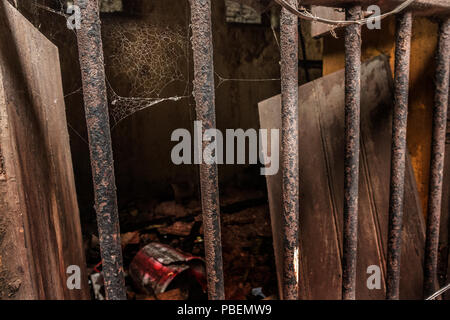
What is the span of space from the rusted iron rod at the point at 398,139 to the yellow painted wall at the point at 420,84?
0.72m

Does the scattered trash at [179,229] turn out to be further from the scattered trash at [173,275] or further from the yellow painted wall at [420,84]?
the yellow painted wall at [420,84]

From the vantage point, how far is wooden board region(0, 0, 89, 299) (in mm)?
881

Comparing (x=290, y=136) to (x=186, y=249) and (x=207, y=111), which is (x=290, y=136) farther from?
(x=186, y=249)

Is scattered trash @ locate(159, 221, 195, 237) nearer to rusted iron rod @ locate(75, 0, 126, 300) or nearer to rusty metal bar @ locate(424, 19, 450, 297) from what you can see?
rusty metal bar @ locate(424, 19, 450, 297)

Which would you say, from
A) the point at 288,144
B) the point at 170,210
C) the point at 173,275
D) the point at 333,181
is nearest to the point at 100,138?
the point at 288,144

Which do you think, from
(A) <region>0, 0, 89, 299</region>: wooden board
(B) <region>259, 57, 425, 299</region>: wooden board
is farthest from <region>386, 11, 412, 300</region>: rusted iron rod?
(A) <region>0, 0, 89, 299</region>: wooden board

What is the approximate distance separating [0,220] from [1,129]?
0.30 m

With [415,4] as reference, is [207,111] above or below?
below

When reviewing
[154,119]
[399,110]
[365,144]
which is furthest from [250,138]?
[399,110]

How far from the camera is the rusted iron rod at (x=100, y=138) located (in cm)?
73

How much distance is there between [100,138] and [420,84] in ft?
6.55

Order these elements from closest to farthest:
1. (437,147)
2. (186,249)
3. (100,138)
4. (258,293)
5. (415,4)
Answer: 1. (100,138)
2. (415,4)
3. (437,147)
4. (258,293)
5. (186,249)

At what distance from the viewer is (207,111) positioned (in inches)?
33.8
